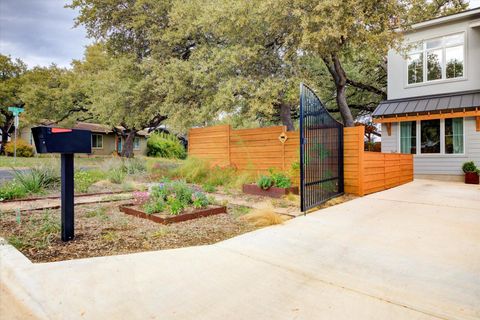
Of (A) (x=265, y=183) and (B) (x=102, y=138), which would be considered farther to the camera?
(B) (x=102, y=138)

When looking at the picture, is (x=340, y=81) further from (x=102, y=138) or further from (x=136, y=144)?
(x=136, y=144)

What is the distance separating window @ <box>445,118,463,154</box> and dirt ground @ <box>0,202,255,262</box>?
10.1 meters

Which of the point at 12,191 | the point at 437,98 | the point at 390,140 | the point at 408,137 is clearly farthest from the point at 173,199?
the point at 437,98

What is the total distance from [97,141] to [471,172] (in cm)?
2902

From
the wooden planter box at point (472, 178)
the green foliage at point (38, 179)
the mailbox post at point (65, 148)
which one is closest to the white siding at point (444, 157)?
the wooden planter box at point (472, 178)

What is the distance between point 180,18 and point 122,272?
365 inches

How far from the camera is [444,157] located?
11.3 m

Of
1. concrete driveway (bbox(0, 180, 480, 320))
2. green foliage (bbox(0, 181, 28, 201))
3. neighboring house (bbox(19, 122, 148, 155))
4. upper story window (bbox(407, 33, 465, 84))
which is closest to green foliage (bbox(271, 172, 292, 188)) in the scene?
concrete driveway (bbox(0, 180, 480, 320))

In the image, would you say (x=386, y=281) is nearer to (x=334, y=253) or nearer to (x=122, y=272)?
(x=334, y=253)

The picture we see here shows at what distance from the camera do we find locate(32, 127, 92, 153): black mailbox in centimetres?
300

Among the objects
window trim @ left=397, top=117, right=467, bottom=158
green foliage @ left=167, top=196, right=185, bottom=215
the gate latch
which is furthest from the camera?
window trim @ left=397, top=117, right=467, bottom=158

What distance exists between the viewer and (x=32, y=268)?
2.50 meters

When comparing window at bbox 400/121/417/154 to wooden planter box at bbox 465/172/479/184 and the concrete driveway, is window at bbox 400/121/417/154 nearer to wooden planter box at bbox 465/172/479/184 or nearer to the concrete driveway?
wooden planter box at bbox 465/172/479/184

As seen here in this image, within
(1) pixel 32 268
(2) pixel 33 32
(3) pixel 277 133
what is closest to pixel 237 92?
(3) pixel 277 133
